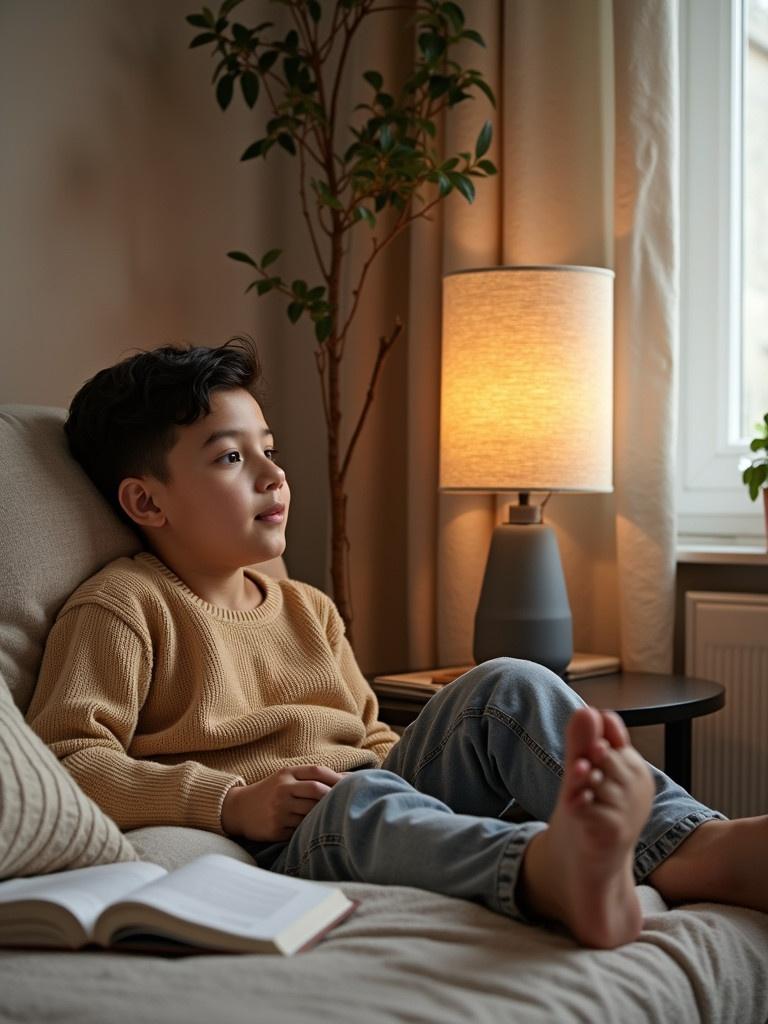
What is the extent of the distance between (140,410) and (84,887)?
0.77 meters

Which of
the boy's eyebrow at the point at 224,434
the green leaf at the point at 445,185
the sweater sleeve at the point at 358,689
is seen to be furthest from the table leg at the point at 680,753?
the green leaf at the point at 445,185

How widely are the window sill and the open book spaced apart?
4.75 ft

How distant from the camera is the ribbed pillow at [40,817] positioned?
3.76ft

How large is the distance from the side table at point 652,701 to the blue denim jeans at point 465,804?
505 mm

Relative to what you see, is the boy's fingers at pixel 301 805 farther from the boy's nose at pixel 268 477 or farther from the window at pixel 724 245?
the window at pixel 724 245

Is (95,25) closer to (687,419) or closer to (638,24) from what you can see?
(638,24)

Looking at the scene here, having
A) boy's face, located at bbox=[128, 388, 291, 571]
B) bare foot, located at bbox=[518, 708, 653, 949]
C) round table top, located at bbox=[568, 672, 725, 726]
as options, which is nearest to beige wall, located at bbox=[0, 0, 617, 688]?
round table top, located at bbox=[568, 672, 725, 726]

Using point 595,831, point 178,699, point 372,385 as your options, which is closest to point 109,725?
point 178,699

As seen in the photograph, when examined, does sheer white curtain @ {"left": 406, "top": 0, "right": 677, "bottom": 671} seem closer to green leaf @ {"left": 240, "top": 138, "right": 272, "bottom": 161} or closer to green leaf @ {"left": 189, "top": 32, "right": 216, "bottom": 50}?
green leaf @ {"left": 240, "top": 138, "right": 272, "bottom": 161}

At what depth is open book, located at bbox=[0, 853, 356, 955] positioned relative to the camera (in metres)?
1.04

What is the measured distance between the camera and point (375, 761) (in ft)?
5.51

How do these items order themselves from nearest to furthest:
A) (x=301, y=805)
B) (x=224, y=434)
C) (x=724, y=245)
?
1. (x=301, y=805)
2. (x=224, y=434)
3. (x=724, y=245)

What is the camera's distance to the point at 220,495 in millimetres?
1707

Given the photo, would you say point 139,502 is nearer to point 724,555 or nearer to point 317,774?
point 317,774
